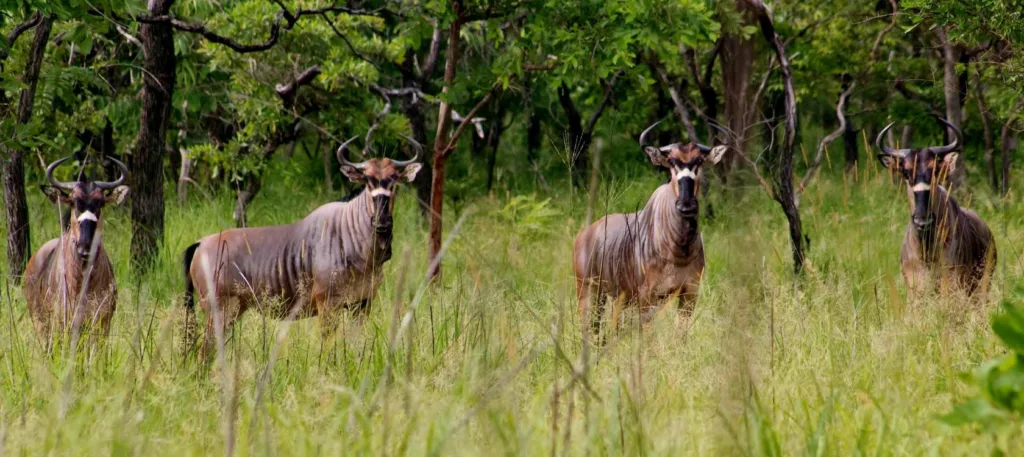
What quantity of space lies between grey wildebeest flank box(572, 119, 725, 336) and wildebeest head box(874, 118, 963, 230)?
1.28m

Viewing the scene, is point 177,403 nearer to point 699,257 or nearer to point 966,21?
point 699,257

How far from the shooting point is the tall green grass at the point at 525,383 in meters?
3.11

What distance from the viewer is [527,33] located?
8.30 m

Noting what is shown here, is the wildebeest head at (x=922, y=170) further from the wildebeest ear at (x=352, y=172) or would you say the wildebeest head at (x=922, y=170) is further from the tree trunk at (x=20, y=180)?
the tree trunk at (x=20, y=180)

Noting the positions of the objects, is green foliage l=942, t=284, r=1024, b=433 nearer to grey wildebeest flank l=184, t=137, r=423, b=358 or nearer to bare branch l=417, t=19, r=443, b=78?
grey wildebeest flank l=184, t=137, r=423, b=358

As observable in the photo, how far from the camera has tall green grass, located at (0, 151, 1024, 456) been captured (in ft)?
10.2

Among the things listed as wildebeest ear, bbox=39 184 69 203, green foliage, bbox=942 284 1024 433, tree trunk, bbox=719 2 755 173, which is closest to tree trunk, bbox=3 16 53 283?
wildebeest ear, bbox=39 184 69 203

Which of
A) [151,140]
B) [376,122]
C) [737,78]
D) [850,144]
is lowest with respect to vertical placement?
[850,144]

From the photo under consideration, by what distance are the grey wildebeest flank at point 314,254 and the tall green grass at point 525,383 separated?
64 cm

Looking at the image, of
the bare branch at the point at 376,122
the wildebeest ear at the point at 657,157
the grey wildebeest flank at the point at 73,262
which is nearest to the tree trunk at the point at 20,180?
the grey wildebeest flank at the point at 73,262

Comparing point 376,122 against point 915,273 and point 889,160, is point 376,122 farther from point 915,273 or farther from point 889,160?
point 915,273

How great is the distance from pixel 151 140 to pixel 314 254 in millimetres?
1978

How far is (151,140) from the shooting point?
8688mm

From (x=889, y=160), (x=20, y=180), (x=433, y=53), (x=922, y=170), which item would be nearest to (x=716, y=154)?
(x=922, y=170)
